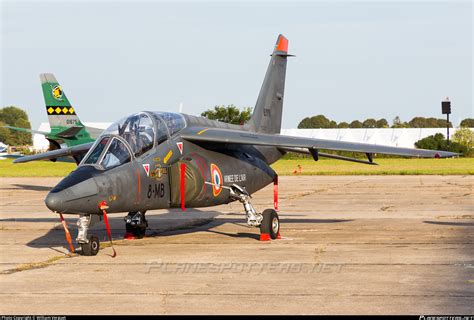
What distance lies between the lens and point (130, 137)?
15117 mm

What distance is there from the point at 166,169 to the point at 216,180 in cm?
146

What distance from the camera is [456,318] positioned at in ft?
28.8

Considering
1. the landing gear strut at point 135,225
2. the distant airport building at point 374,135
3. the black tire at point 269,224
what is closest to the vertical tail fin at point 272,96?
the black tire at point 269,224

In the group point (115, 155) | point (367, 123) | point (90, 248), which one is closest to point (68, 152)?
point (115, 155)

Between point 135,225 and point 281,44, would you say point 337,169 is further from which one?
point 135,225

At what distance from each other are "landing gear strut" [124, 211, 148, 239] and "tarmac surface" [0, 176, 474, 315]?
328 millimetres

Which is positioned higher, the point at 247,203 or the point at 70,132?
the point at 247,203

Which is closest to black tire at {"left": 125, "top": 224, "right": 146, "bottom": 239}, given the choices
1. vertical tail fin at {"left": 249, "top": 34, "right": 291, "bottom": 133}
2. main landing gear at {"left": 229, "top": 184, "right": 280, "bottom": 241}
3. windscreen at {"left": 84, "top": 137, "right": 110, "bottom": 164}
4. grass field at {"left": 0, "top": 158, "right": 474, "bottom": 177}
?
main landing gear at {"left": 229, "top": 184, "right": 280, "bottom": 241}

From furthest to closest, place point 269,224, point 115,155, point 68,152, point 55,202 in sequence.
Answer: point 68,152
point 269,224
point 115,155
point 55,202

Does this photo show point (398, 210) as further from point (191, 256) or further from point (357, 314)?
point (357, 314)

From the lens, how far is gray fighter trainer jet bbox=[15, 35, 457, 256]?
14.1 m

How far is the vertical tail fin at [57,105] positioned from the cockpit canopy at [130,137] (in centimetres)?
2334

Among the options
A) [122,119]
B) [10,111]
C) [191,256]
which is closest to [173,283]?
Result: [191,256]

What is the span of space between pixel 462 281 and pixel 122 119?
24.2 ft
